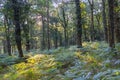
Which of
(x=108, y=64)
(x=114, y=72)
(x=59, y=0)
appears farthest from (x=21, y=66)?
(x=59, y=0)

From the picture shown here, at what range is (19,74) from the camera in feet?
27.5

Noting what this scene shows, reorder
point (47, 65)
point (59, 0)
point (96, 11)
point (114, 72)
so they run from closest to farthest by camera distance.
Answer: point (114, 72) → point (47, 65) → point (59, 0) → point (96, 11)

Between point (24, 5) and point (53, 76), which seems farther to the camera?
point (24, 5)

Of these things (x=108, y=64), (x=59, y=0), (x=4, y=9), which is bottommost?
(x=108, y=64)

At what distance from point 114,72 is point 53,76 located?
295 centimetres

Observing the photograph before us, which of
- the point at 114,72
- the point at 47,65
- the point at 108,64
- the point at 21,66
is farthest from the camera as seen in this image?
the point at 21,66

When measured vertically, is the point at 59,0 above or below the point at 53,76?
above

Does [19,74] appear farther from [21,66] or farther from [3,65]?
[3,65]

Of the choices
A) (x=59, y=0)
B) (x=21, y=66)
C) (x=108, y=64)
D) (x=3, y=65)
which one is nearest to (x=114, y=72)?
(x=108, y=64)

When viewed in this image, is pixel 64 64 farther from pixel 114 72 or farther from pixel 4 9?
pixel 4 9

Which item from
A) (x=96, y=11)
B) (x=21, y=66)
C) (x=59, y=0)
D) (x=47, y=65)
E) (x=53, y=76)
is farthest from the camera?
(x=96, y=11)

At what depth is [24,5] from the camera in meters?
13.9

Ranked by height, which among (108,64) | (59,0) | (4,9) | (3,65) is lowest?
(3,65)

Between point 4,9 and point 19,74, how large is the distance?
6908 millimetres
